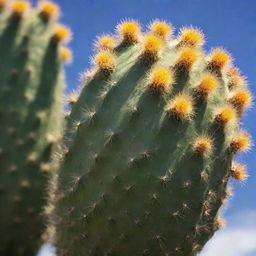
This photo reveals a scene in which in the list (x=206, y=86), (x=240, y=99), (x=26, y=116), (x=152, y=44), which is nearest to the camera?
(x=26, y=116)

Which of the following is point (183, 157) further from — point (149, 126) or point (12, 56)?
point (12, 56)

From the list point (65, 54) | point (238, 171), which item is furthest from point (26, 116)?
point (238, 171)

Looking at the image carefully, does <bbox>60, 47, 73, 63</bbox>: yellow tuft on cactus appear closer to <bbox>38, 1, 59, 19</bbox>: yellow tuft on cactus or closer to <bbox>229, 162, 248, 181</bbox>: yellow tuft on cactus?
<bbox>38, 1, 59, 19</bbox>: yellow tuft on cactus

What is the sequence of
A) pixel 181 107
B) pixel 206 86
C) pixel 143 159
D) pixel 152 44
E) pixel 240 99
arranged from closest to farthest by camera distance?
pixel 143 159, pixel 181 107, pixel 206 86, pixel 152 44, pixel 240 99

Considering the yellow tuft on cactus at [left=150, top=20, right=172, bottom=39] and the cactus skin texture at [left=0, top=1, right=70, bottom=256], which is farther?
the yellow tuft on cactus at [left=150, top=20, right=172, bottom=39]

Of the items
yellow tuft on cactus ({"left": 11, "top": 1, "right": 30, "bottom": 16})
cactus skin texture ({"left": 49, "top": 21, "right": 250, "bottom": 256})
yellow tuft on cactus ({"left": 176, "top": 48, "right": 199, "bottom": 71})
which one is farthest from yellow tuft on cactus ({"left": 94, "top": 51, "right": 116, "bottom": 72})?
yellow tuft on cactus ({"left": 11, "top": 1, "right": 30, "bottom": 16})

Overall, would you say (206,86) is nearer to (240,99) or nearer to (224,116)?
(224,116)

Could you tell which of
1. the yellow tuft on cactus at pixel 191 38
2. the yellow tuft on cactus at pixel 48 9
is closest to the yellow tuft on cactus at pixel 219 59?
the yellow tuft on cactus at pixel 191 38
